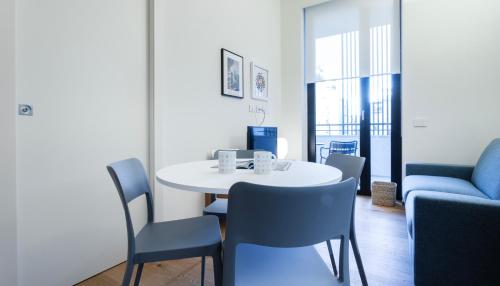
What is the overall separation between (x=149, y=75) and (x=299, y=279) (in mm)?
1849

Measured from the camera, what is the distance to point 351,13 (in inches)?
146

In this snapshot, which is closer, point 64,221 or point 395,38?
point 64,221

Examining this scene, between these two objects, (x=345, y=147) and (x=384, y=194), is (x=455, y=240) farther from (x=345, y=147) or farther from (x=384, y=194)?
(x=345, y=147)

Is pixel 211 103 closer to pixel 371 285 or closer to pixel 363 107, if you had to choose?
pixel 371 285

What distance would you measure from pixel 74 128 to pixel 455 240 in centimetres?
235

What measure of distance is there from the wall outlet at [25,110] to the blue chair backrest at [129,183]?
2.25ft

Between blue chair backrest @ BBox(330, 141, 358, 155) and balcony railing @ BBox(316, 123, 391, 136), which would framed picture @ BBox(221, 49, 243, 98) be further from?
blue chair backrest @ BBox(330, 141, 358, 155)

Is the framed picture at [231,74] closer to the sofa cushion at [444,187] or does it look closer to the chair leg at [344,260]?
the sofa cushion at [444,187]

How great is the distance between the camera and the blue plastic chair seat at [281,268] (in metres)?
0.78

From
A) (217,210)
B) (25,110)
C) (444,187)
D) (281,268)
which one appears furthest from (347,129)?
(25,110)

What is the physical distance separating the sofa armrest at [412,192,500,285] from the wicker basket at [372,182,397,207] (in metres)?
1.93

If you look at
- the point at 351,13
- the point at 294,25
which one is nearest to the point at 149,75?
the point at 294,25

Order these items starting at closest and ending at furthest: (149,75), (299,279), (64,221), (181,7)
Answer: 1. (299,279)
2. (64,221)
3. (149,75)
4. (181,7)

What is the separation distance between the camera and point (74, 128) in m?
1.56
